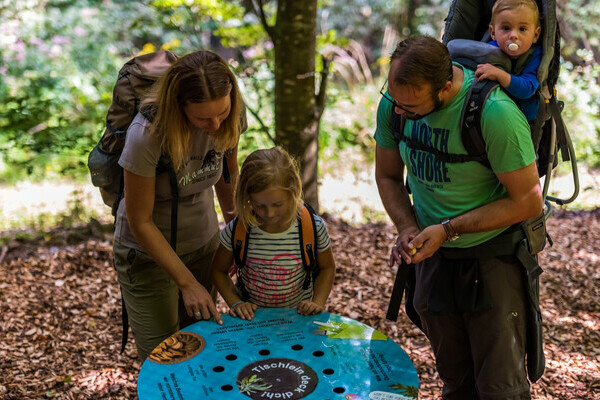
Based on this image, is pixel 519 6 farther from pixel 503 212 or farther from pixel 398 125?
pixel 503 212

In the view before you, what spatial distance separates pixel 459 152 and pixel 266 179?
766mm

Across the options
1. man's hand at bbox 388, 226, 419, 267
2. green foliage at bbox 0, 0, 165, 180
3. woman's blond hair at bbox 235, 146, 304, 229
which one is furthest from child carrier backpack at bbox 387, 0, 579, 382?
green foliage at bbox 0, 0, 165, 180

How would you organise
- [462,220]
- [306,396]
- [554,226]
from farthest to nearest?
[554,226] < [462,220] < [306,396]

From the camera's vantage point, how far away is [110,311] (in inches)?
161

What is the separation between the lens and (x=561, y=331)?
3838 millimetres

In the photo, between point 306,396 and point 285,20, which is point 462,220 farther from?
point 285,20

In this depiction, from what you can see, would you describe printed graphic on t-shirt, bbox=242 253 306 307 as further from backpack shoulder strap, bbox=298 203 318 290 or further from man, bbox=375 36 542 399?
man, bbox=375 36 542 399

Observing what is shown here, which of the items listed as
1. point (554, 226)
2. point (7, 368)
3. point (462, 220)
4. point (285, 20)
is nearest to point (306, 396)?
point (462, 220)

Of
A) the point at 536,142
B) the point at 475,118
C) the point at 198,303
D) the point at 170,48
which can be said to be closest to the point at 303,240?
the point at 198,303

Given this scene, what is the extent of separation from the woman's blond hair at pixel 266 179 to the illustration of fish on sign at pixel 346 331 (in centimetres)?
48

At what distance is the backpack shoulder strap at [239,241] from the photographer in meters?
2.55

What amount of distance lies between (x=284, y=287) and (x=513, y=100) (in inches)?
48.9

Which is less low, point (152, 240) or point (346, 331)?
point (152, 240)

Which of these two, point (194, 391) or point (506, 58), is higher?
point (506, 58)
